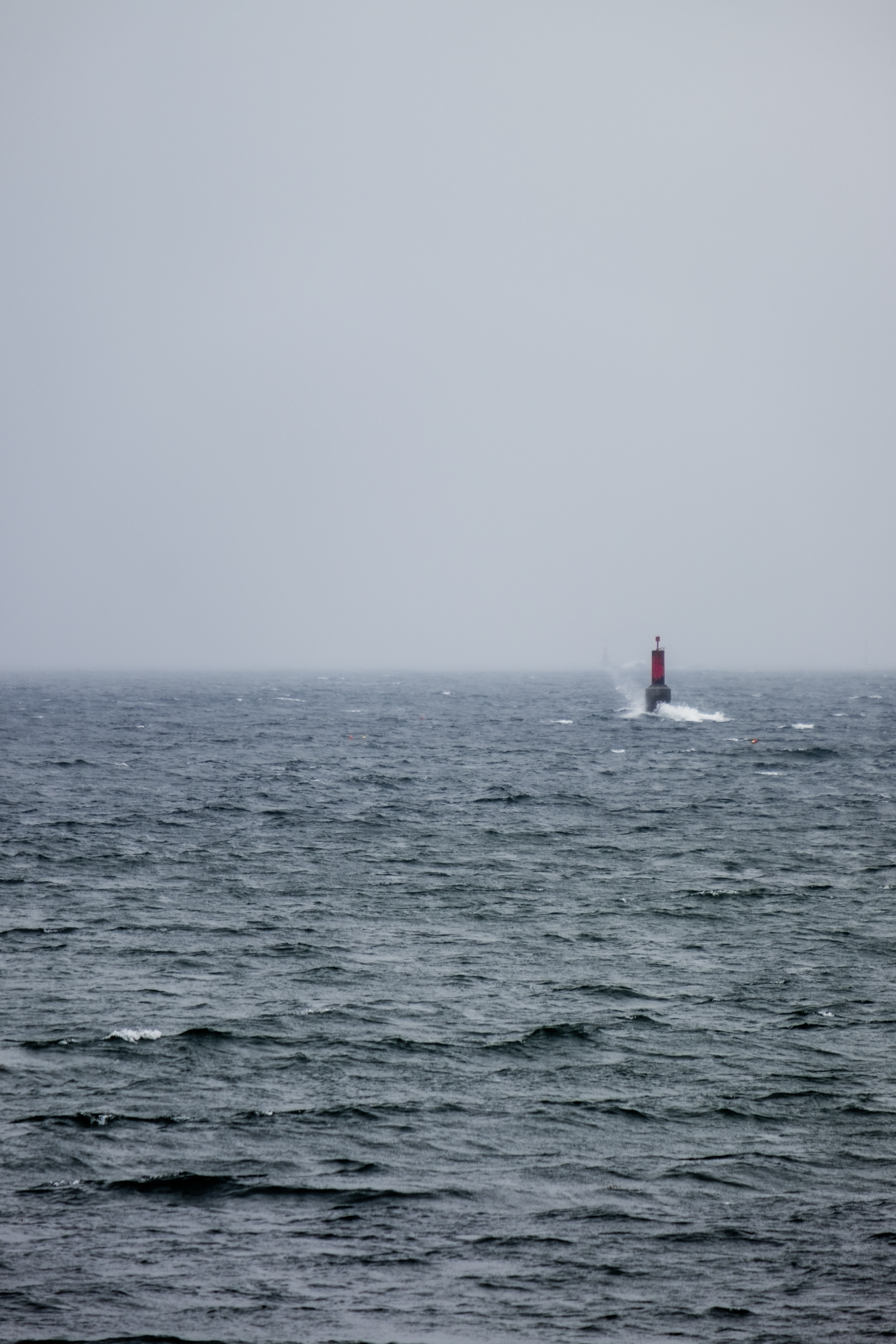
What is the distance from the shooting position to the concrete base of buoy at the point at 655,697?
Result: 101000 mm

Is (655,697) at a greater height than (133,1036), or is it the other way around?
(655,697)

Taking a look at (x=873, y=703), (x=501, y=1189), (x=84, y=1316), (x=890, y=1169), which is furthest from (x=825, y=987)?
(x=873, y=703)

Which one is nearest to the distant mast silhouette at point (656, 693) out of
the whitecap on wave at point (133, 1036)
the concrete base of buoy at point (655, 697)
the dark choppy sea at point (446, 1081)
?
the concrete base of buoy at point (655, 697)

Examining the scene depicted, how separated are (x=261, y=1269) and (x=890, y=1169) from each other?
6.80 m

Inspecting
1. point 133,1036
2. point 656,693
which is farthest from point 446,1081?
point 656,693

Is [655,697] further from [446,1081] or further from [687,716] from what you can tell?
[446,1081]

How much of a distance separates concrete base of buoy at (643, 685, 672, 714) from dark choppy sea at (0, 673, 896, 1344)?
60380 millimetres

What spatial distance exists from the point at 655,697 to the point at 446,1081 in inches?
3386

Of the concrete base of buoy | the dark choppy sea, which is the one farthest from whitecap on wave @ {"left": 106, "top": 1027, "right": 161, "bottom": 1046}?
the concrete base of buoy

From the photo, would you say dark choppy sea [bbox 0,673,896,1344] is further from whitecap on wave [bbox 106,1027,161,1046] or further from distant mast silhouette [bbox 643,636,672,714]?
distant mast silhouette [bbox 643,636,672,714]

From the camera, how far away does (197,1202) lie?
12.9 m

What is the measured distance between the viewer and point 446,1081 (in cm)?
1659

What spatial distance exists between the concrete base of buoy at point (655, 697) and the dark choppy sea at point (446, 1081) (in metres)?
60.4

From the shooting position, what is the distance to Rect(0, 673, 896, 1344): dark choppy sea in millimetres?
11320
